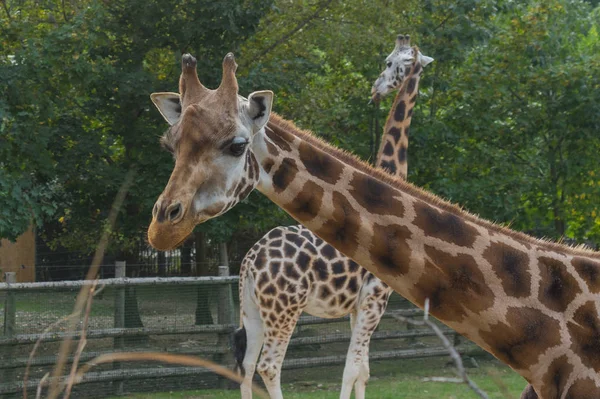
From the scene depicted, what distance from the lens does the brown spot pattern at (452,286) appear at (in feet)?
11.3

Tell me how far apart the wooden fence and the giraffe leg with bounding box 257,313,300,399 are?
1426mm

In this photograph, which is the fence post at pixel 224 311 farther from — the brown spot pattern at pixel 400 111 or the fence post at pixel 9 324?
the brown spot pattern at pixel 400 111

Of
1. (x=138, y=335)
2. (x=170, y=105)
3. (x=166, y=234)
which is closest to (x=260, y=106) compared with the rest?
(x=170, y=105)

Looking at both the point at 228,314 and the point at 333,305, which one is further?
the point at 228,314

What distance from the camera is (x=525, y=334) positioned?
340 cm

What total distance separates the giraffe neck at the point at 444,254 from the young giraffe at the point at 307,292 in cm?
482

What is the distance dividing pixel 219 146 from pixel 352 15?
33.9ft

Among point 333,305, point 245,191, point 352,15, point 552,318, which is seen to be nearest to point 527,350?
point 552,318

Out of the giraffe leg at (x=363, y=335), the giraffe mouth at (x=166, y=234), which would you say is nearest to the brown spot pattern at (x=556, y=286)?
the giraffe mouth at (x=166, y=234)

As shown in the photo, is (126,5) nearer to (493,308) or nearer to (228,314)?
(228,314)

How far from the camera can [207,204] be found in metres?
3.58

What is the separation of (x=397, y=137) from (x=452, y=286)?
5402 millimetres

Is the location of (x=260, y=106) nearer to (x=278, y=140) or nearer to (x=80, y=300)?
(x=278, y=140)

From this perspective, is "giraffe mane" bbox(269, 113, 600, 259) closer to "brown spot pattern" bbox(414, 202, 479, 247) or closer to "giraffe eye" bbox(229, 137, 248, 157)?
"brown spot pattern" bbox(414, 202, 479, 247)
